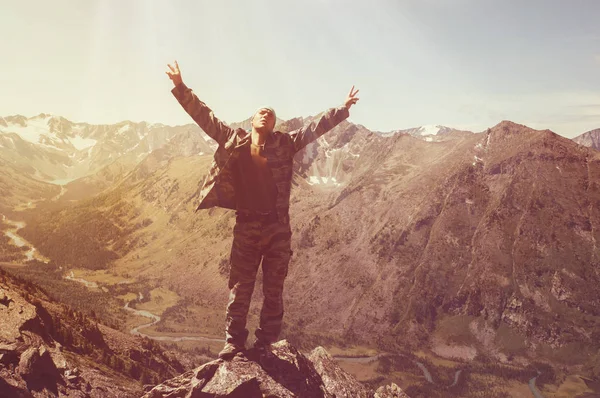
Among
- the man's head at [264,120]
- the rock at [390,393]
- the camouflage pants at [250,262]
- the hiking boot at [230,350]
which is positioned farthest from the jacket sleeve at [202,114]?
the rock at [390,393]

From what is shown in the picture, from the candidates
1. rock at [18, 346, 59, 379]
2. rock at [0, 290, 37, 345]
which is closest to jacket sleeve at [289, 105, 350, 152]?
rock at [18, 346, 59, 379]

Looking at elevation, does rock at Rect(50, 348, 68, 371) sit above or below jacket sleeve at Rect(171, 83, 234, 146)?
below

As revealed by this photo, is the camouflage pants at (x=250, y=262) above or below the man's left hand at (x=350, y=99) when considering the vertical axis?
below

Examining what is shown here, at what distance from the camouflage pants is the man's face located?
230 centimetres

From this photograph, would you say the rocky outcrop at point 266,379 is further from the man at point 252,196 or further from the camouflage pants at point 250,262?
the camouflage pants at point 250,262

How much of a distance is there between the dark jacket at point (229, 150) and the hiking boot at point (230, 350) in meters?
3.35

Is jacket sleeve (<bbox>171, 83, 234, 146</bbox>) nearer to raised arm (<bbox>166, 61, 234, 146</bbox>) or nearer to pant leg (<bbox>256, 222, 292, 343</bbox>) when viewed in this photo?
raised arm (<bbox>166, 61, 234, 146</bbox>)

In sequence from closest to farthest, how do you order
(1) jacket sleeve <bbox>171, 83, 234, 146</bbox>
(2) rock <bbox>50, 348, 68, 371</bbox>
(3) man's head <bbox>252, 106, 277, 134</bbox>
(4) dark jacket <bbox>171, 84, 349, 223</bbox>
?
(1) jacket sleeve <bbox>171, 83, 234, 146</bbox> → (4) dark jacket <bbox>171, 84, 349, 223</bbox> → (3) man's head <bbox>252, 106, 277, 134</bbox> → (2) rock <bbox>50, 348, 68, 371</bbox>

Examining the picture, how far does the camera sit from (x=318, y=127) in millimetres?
10102

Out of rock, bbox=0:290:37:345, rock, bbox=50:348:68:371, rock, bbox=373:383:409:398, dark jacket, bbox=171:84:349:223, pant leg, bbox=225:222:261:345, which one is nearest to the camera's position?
dark jacket, bbox=171:84:349:223

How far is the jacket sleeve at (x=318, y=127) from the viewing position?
33.0 ft

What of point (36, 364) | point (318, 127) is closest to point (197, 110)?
point (318, 127)

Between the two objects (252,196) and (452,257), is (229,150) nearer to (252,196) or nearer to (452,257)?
(252,196)

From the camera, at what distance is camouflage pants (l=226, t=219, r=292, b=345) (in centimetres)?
962
